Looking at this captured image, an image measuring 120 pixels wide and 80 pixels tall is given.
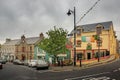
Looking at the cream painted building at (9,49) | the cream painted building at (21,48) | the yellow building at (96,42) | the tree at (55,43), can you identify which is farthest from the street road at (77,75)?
the cream painted building at (9,49)

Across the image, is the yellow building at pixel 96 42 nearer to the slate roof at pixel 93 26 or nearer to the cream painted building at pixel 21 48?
the slate roof at pixel 93 26

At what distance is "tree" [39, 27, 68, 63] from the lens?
47.1 meters

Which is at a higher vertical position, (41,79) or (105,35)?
(105,35)

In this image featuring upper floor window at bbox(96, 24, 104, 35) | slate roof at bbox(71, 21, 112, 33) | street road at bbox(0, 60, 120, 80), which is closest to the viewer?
street road at bbox(0, 60, 120, 80)

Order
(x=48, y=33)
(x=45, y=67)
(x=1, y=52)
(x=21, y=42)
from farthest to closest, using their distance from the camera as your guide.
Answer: (x=1, y=52) < (x=21, y=42) < (x=48, y=33) < (x=45, y=67)

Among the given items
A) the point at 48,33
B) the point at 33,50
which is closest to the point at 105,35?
the point at 48,33

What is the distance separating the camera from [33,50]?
7869cm

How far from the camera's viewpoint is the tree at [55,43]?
47094mm

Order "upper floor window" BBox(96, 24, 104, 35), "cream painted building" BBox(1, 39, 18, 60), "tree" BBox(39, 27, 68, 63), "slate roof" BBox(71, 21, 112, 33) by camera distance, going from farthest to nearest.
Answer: "cream painted building" BBox(1, 39, 18, 60)
"upper floor window" BBox(96, 24, 104, 35)
"slate roof" BBox(71, 21, 112, 33)
"tree" BBox(39, 27, 68, 63)

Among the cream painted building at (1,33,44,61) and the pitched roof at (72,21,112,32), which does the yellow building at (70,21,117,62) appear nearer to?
the pitched roof at (72,21,112,32)

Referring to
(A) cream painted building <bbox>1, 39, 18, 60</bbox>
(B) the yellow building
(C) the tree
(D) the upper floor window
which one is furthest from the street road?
(A) cream painted building <bbox>1, 39, 18, 60</bbox>

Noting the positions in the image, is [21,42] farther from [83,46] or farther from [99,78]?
[99,78]

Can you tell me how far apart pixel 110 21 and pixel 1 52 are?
62927 mm

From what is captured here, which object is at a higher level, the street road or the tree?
the tree
